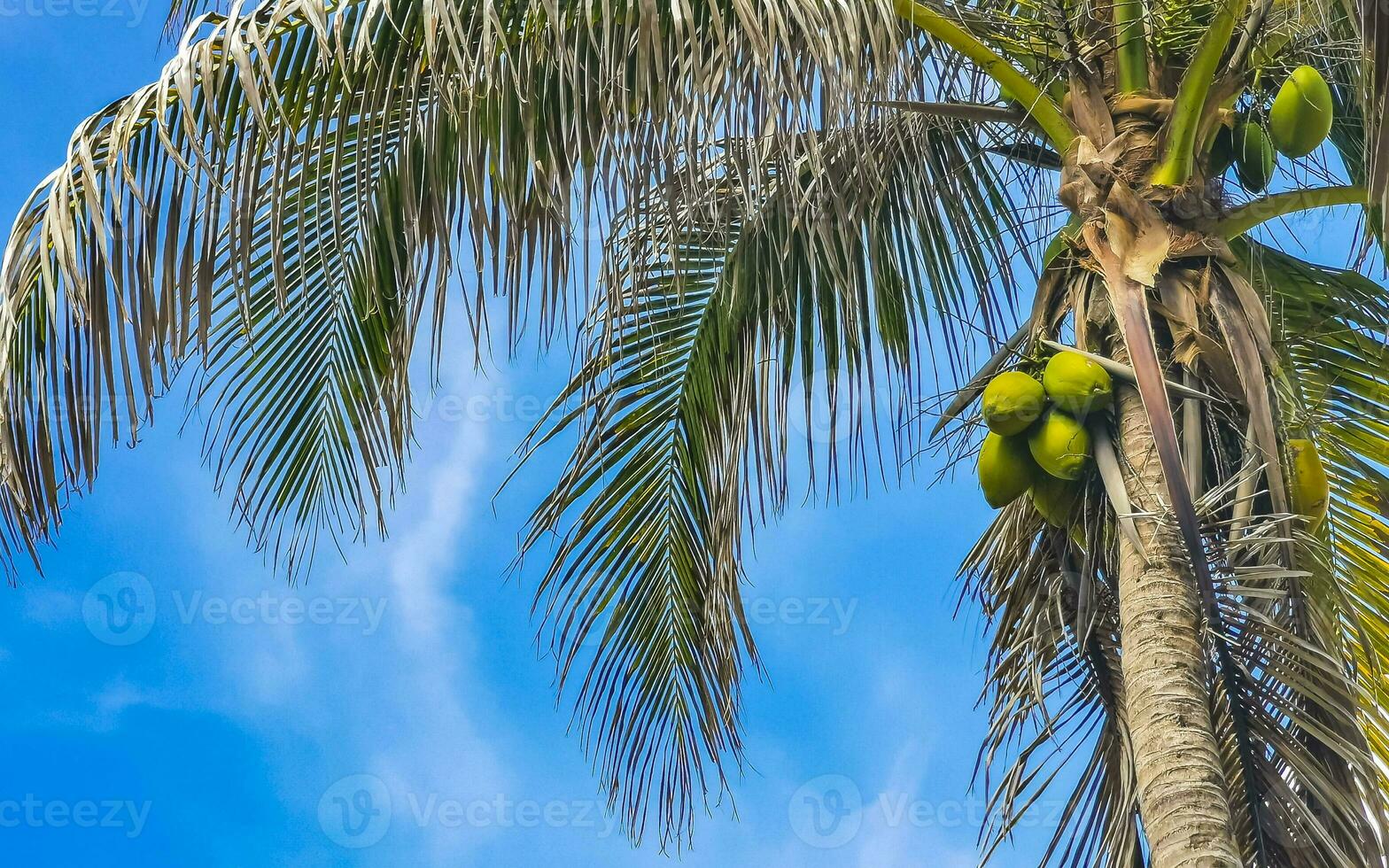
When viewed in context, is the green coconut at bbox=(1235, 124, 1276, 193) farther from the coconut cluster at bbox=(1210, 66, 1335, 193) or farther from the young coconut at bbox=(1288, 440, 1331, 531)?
the young coconut at bbox=(1288, 440, 1331, 531)

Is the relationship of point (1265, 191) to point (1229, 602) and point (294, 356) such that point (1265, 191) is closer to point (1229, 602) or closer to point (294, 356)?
point (1229, 602)

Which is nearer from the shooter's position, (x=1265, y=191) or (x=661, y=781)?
(x=1265, y=191)

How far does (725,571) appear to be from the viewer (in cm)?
494

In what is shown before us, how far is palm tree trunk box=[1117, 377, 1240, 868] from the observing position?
9.44ft

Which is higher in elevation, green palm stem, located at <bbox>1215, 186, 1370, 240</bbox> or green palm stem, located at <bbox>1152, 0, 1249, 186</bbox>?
green palm stem, located at <bbox>1152, 0, 1249, 186</bbox>

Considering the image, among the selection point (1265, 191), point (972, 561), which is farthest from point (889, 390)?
point (1265, 191)

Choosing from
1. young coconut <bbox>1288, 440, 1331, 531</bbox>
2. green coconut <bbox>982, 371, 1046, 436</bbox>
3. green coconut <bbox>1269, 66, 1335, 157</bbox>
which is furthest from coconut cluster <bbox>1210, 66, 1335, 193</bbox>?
green coconut <bbox>982, 371, 1046, 436</bbox>

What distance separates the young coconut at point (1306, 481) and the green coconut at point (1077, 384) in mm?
488

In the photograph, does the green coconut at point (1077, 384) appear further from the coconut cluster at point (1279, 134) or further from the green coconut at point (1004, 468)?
the coconut cluster at point (1279, 134)

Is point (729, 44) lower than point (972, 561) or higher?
higher

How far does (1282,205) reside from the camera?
12.3 feet

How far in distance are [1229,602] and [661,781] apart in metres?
Result: 2.29

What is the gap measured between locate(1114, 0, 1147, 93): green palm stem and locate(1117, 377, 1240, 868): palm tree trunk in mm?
824

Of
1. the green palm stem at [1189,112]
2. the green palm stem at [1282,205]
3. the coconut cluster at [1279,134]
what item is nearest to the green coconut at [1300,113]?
the coconut cluster at [1279,134]
